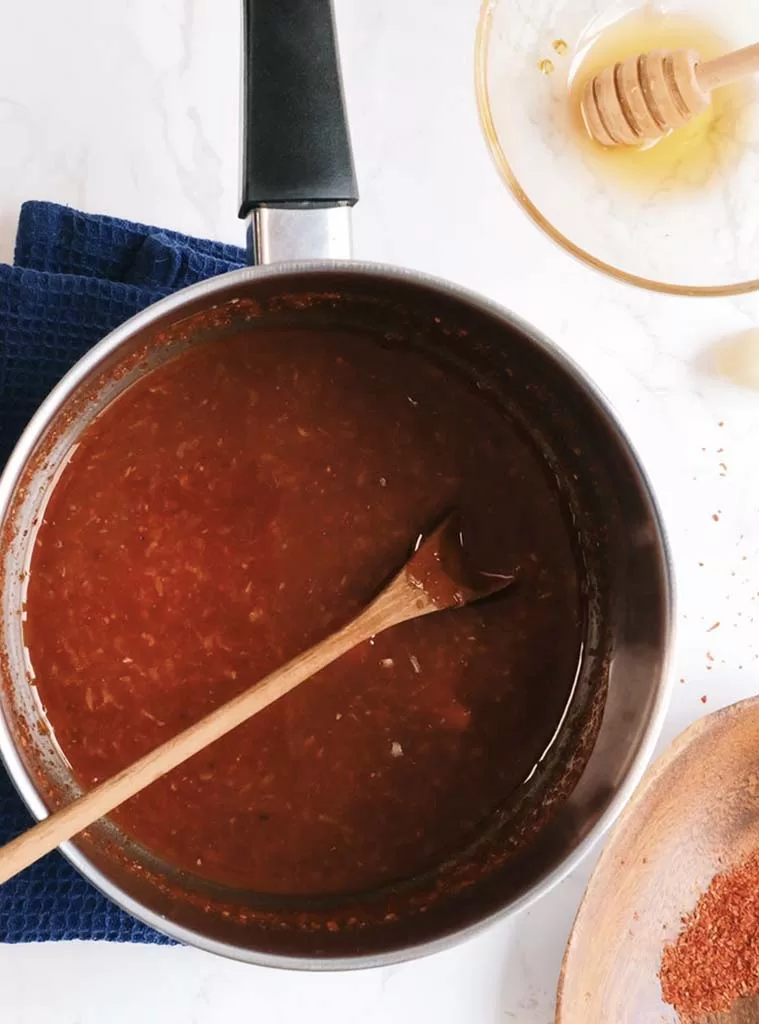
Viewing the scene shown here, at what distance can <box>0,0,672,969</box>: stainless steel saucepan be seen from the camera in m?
0.75

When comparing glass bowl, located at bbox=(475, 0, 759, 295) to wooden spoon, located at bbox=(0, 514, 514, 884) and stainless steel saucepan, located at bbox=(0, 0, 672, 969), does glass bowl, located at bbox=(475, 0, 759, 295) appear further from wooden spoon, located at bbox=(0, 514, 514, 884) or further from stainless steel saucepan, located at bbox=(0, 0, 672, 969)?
wooden spoon, located at bbox=(0, 514, 514, 884)

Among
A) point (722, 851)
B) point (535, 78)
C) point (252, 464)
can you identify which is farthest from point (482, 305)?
point (722, 851)

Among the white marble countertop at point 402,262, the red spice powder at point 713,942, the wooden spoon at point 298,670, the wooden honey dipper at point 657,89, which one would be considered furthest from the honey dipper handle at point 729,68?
the red spice powder at point 713,942

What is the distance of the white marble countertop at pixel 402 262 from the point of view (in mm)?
951

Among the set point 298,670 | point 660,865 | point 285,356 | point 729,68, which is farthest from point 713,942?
point 729,68

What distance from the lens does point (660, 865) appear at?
97 centimetres

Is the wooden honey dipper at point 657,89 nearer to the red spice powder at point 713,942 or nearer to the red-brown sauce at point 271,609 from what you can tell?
the red-brown sauce at point 271,609

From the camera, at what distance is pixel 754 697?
0.97m

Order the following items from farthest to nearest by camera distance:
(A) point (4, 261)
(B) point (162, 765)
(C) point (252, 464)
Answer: (A) point (4, 261) < (C) point (252, 464) < (B) point (162, 765)

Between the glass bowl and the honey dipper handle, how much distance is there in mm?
49

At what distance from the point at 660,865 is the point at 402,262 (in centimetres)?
60

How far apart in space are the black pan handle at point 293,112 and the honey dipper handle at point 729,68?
33 centimetres

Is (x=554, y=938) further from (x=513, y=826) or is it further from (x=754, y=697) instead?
(x=754, y=697)

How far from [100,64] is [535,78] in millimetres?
388
